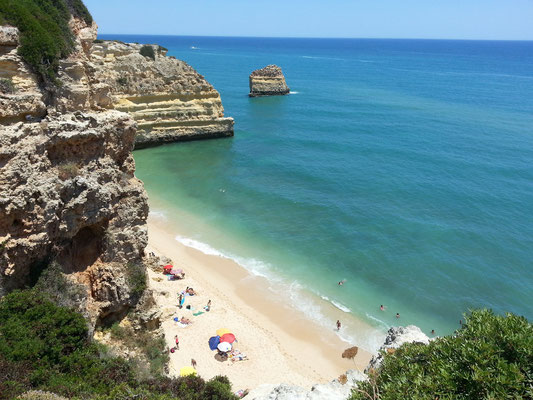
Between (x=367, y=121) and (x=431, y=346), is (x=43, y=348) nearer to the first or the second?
(x=431, y=346)

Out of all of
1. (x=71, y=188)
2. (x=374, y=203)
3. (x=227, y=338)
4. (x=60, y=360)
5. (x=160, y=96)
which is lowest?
(x=374, y=203)

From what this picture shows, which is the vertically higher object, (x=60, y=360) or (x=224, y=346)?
(x=60, y=360)

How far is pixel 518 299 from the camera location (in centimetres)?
2489

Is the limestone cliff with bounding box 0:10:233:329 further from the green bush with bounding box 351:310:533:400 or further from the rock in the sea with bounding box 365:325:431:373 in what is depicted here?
the green bush with bounding box 351:310:533:400

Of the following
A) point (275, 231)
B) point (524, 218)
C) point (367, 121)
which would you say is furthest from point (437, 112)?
point (275, 231)

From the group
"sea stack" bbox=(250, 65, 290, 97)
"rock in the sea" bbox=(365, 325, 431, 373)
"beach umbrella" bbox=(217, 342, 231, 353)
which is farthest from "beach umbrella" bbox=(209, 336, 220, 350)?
"sea stack" bbox=(250, 65, 290, 97)

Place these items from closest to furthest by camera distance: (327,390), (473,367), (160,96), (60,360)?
(473,367) < (60,360) < (327,390) < (160,96)

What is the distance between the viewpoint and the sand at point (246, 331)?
1948 centimetres

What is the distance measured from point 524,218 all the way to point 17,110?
123ft

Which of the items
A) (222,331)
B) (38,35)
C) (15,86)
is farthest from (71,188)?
(222,331)

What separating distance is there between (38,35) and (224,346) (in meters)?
15.9

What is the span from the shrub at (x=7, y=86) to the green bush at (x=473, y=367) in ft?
43.3

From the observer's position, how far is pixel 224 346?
66.2ft

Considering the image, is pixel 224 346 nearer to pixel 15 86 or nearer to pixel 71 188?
pixel 71 188
